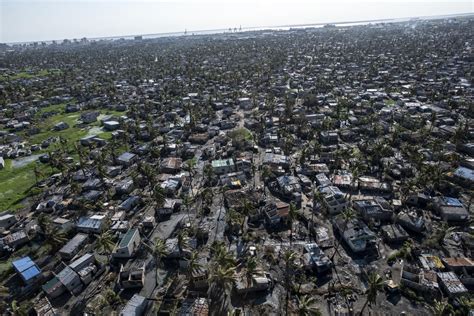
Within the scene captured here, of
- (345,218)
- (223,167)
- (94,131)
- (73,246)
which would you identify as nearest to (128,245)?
(73,246)

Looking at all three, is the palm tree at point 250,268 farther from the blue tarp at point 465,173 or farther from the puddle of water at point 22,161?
the puddle of water at point 22,161

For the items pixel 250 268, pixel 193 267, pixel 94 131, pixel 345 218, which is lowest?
pixel 193 267

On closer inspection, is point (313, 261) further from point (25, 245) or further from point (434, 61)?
point (434, 61)

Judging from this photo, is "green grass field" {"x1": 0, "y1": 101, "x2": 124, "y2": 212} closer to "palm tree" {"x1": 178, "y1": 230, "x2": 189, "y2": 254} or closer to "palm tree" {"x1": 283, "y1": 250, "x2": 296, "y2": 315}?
"palm tree" {"x1": 178, "y1": 230, "x2": 189, "y2": 254}

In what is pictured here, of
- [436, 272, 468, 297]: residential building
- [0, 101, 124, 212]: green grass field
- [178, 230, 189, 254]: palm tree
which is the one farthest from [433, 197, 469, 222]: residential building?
[0, 101, 124, 212]: green grass field

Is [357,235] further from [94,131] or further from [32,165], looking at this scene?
[94,131]

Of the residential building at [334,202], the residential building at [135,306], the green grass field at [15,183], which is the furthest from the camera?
the green grass field at [15,183]

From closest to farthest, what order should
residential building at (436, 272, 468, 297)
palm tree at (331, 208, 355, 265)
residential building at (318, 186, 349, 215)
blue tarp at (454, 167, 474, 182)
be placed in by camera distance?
1. residential building at (436, 272, 468, 297)
2. palm tree at (331, 208, 355, 265)
3. residential building at (318, 186, 349, 215)
4. blue tarp at (454, 167, 474, 182)

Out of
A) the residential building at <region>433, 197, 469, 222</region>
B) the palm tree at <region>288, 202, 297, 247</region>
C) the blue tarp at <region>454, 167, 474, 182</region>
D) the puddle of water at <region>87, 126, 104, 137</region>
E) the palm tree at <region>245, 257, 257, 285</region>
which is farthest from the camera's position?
the puddle of water at <region>87, 126, 104, 137</region>

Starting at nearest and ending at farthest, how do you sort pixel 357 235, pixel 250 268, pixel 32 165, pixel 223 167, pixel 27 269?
pixel 250 268 < pixel 27 269 < pixel 357 235 < pixel 223 167 < pixel 32 165

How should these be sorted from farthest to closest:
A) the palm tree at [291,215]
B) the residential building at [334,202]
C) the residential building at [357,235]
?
1. the residential building at [334,202]
2. the palm tree at [291,215]
3. the residential building at [357,235]

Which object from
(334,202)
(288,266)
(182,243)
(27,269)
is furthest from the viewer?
(334,202)

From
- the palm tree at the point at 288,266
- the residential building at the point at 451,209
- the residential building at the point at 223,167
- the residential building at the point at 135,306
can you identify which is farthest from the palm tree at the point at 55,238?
the residential building at the point at 451,209
